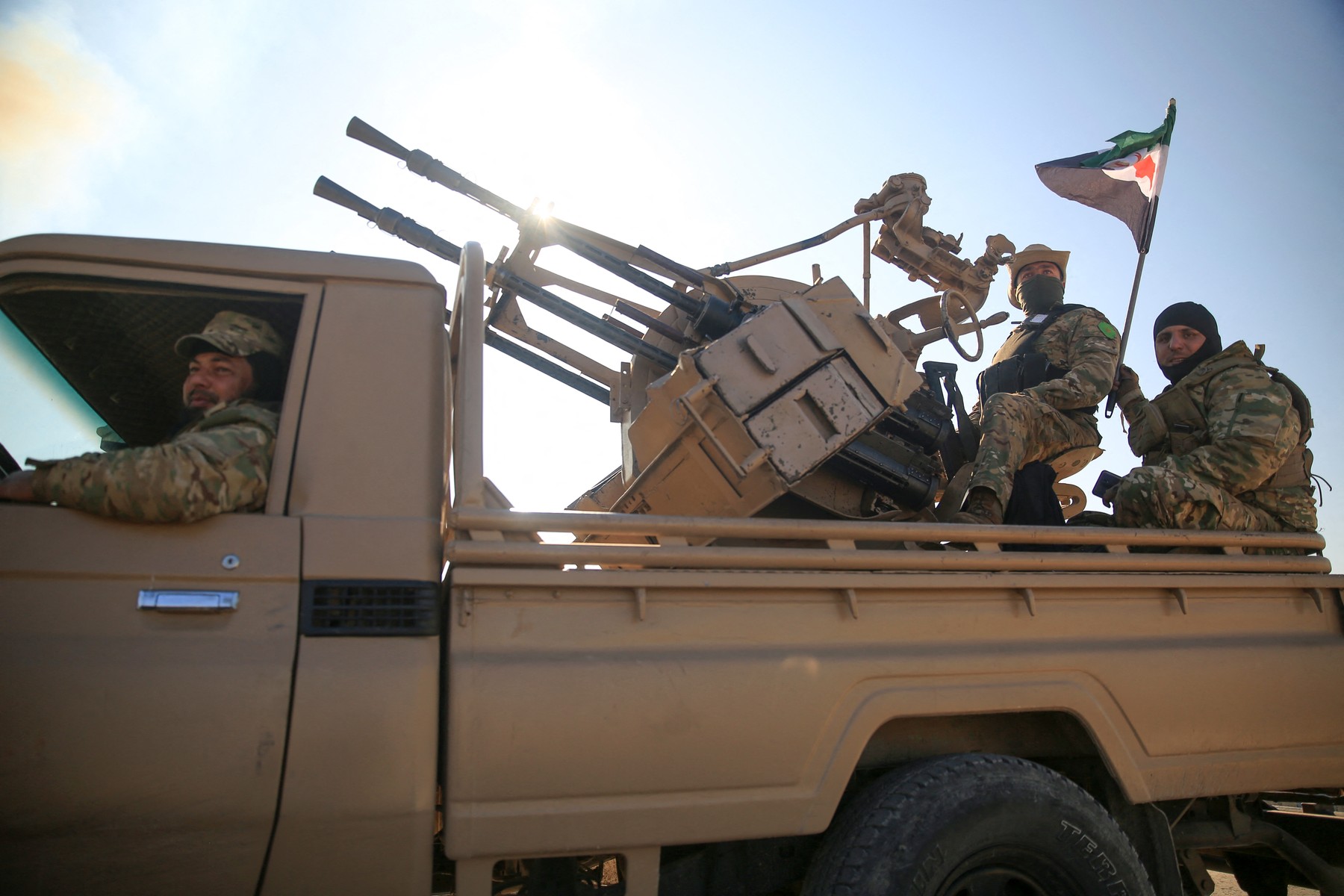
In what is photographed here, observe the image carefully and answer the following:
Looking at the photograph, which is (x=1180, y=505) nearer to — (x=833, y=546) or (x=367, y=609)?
(x=833, y=546)

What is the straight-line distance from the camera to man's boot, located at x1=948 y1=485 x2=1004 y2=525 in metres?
3.58

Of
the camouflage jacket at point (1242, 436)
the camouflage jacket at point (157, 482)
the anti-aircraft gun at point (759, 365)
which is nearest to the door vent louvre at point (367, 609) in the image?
the camouflage jacket at point (157, 482)

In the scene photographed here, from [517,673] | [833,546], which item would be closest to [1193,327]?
[833,546]

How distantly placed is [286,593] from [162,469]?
39cm

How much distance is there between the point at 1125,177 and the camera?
5191mm

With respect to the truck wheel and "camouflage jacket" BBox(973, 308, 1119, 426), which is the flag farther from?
the truck wheel

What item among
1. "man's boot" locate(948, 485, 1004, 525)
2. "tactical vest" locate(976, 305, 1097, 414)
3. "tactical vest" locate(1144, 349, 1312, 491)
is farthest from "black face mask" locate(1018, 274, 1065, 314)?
"man's boot" locate(948, 485, 1004, 525)

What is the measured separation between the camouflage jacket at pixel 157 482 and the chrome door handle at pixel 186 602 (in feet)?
0.57

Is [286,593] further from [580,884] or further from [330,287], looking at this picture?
[580,884]

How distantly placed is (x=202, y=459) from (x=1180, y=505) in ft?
10.7

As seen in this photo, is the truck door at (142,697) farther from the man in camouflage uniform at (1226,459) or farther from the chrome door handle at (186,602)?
the man in camouflage uniform at (1226,459)

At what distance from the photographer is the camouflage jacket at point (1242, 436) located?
130 inches

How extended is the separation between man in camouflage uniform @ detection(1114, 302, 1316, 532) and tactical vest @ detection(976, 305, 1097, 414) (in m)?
0.58

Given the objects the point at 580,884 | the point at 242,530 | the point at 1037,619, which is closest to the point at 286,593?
the point at 242,530
